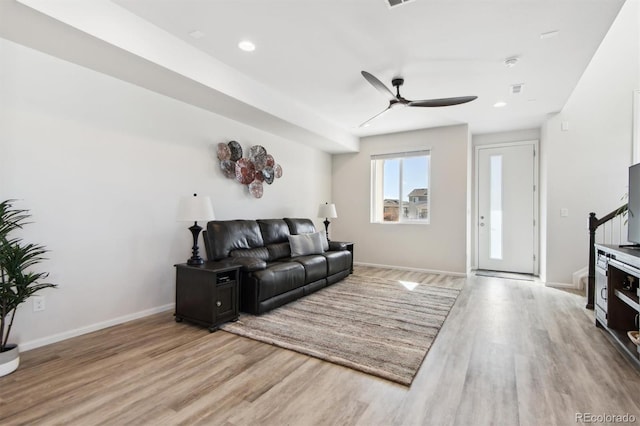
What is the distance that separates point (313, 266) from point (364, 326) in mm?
1273

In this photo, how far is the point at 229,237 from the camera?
12.5 ft

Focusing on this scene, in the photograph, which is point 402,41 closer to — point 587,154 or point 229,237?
point 229,237

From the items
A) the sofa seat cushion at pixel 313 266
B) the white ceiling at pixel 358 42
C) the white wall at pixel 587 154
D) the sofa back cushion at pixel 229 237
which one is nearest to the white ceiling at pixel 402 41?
the white ceiling at pixel 358 42

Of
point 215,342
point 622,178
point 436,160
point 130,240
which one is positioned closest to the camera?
point 215,342

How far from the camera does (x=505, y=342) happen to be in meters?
2.71

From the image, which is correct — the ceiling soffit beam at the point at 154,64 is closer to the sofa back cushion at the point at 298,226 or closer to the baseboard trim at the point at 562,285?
the sofa back cushion at the point at 298,226

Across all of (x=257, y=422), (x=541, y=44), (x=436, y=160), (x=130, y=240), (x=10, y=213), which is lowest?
(x=257, y=422)

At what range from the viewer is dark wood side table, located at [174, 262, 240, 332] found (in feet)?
9.64

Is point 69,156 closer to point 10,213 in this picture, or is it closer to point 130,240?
point 10,213

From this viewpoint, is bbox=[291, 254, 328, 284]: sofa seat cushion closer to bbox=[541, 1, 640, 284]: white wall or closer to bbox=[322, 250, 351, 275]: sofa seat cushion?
bbox=[322, 250, 351, 275]: sofa seat cushion

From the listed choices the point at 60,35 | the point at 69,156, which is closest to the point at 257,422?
the point at 69,156

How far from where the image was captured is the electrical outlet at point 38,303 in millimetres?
2549

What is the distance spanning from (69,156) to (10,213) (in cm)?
64

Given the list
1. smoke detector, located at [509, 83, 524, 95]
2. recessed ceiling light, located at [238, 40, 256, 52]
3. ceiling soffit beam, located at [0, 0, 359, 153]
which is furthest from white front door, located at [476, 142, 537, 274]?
recessed ceiling light, located at [238, 40, 256, 52]
